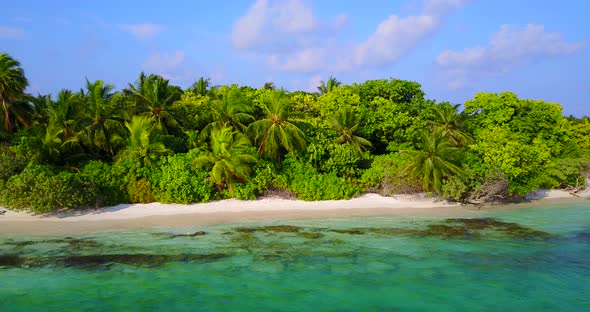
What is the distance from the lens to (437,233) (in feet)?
55.8

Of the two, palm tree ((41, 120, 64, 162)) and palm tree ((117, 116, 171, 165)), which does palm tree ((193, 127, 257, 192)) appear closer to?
palm tree ((117, 116, 171, 165))

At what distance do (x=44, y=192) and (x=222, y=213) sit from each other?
732 cm

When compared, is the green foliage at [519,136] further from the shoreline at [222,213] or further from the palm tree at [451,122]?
the shoreline at [222,213]

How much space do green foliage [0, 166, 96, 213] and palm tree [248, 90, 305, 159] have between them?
28.7 feet

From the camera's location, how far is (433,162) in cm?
2138

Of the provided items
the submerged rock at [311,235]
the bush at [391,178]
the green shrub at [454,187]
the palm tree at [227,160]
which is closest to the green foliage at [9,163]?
the palm tree at [227,160]

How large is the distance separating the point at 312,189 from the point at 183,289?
11.3m

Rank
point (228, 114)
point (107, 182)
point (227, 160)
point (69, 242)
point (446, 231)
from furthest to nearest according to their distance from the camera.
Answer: point (228, 114) < point (227, 160) < point (107, 182) < point (446, 231) < point (69, 242)

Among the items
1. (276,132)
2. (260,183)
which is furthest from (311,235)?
(276,132)

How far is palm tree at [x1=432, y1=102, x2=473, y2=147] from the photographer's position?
91.1ft

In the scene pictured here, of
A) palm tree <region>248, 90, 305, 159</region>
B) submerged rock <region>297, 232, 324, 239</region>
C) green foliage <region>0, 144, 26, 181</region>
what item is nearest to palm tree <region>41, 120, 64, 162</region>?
green foliage <region>0, 144, 26, 181</region>

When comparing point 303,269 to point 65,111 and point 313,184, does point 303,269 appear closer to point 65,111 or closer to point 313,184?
point 313,184

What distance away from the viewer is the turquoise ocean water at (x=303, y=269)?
10.5 meters

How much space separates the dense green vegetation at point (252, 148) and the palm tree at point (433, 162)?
0.23 ft
